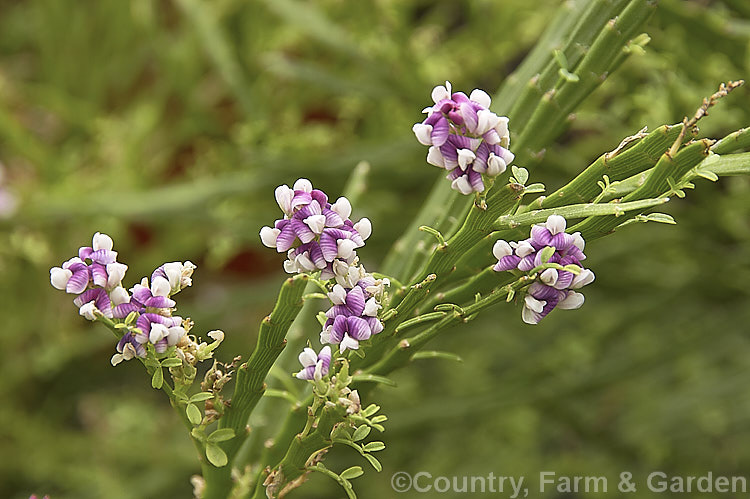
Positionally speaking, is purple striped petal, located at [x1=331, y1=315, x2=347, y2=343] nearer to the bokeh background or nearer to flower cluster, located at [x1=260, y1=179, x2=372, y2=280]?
flower cluster, located at [x1=260, y1=179, x2=372, y2=280]

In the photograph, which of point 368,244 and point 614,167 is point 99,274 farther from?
point 368,244

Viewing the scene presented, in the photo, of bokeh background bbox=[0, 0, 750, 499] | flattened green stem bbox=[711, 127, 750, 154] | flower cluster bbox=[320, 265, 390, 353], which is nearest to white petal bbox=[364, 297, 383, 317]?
flower cluster bbox=[320, 265, 390, 353]

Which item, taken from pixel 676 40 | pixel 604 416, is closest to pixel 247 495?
pixel 676 40

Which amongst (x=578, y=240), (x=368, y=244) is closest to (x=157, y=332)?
(x=578, y=240)

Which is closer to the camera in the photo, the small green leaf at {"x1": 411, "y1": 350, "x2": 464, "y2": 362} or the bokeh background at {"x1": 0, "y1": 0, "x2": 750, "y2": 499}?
the small green leaf at {"x1": 411, "y1": 350, "x2": 464, "y2": 362}

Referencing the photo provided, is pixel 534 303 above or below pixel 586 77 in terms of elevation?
below

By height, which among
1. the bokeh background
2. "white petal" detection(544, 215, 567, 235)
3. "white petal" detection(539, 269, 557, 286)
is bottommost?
"white petal" detection(539, 269, 557, 286)
